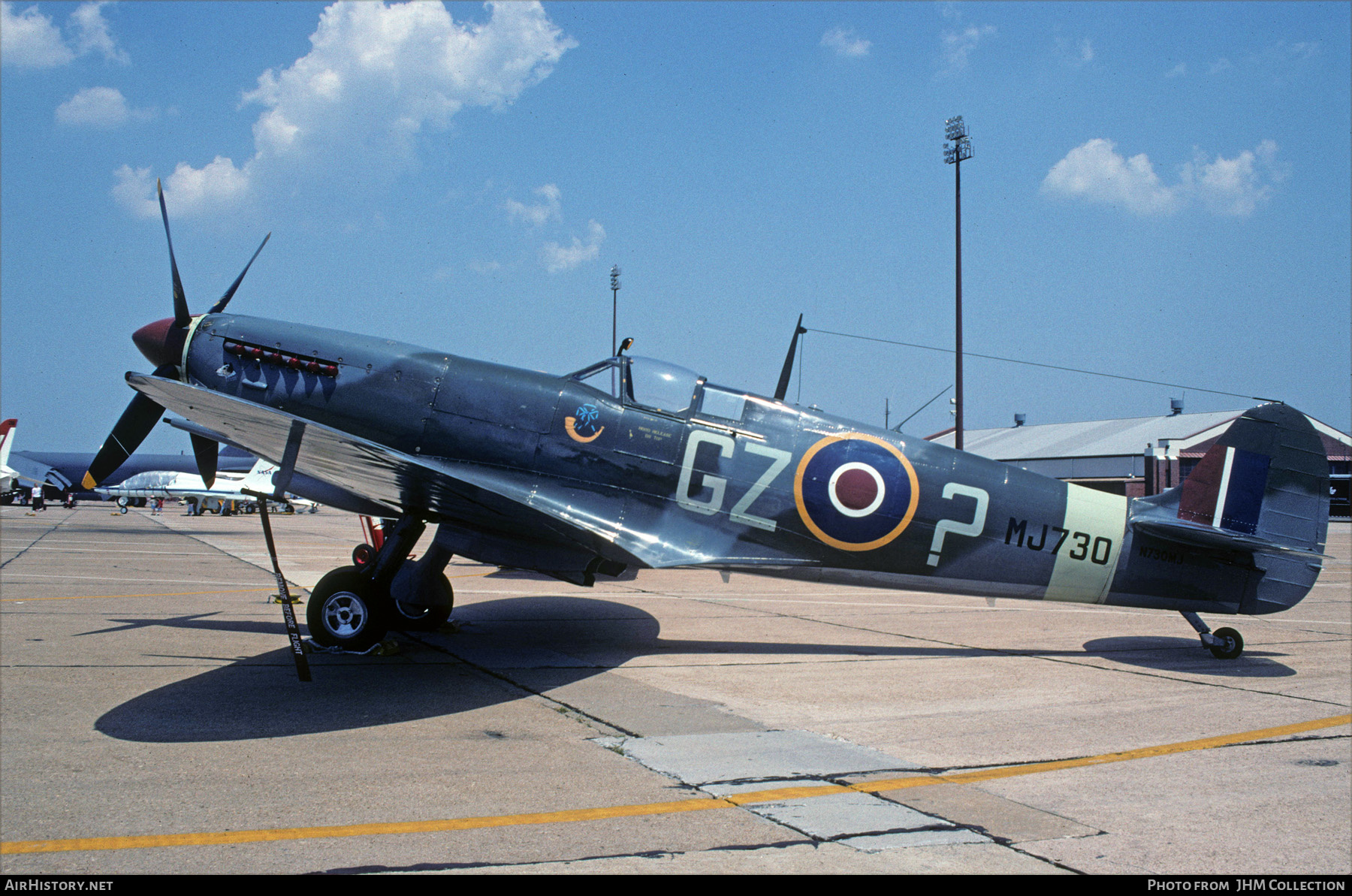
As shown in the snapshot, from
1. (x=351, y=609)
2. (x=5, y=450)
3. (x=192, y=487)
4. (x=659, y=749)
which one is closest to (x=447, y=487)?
(x=351, y=609)

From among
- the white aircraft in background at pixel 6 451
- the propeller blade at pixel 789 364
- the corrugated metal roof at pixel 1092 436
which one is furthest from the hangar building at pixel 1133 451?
the white aircraft in background at pixel 6 451

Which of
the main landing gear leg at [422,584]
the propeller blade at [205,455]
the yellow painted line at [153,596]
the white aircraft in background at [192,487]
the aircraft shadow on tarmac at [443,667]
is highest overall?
the propeller blade at [205,455]

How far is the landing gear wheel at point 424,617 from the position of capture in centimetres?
779

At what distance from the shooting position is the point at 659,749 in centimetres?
464

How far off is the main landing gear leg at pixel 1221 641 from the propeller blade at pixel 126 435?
10466 millimetres

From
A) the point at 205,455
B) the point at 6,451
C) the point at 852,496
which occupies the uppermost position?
the point at 852,496

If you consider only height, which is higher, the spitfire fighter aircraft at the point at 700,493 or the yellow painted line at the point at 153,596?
the spitfire fighter aircraft at the point at 700,493

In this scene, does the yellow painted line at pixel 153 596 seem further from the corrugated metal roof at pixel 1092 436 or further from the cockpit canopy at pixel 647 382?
the corrugated metal roof at pixel 1092 436

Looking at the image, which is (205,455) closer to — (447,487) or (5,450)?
(447,487)

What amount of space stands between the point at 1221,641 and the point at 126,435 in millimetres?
11042
